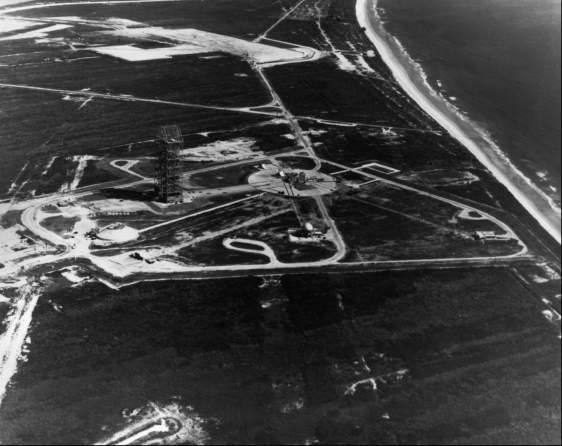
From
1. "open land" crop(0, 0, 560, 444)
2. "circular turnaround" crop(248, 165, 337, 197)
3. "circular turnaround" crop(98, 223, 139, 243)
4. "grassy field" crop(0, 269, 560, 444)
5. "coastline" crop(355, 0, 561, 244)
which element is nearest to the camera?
"grassy field" crop(0, 269, 560, 444)

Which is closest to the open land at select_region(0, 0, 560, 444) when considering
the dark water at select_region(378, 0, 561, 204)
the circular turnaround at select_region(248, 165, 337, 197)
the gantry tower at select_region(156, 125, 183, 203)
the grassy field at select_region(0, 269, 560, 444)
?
the grassy field at select_region(0, 269, 560, 444)

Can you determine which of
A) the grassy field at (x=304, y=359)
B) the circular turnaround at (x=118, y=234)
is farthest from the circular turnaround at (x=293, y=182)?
the grassy field at (x=304, y=359)

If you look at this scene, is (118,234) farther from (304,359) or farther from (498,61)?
(498,61)

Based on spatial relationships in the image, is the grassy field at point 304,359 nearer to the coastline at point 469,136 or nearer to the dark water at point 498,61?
the coastline at point 469,136

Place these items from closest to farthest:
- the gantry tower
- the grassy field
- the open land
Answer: the grassy field
the open land
the gantry tower

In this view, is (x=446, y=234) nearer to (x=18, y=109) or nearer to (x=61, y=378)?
(x=61, y=378)

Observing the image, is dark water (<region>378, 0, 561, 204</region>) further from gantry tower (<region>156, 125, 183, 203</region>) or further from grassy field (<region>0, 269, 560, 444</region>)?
gantry tower (<region>156, 125, 183, 203</region>)
